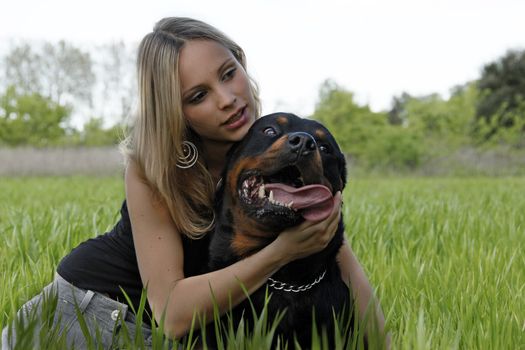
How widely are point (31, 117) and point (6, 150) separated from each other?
872 centimetres

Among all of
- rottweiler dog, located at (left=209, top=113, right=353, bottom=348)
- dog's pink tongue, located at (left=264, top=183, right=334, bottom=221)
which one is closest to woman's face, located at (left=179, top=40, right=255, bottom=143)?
rottweiler dog, located at (left=209, top=113, right=353, bottom=348)

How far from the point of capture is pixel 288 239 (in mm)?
1714

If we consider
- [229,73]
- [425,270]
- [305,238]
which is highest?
[229,73]

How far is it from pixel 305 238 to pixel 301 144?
30 cm

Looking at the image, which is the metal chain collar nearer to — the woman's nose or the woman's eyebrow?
the woman's nose

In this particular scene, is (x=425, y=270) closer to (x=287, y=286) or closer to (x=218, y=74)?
(x=287, y=286)

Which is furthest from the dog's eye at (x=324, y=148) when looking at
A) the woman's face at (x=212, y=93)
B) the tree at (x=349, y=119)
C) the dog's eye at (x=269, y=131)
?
the tree at (x=349, y=119)

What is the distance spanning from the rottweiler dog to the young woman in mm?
70

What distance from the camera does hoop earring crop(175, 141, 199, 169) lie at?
213cm

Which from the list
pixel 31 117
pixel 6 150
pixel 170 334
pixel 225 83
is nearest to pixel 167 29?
pixel 225 83

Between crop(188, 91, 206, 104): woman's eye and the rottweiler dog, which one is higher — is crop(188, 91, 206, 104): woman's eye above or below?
above

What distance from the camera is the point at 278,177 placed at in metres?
1.81

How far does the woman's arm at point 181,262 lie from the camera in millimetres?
1729

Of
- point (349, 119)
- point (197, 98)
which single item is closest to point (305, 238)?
point (197, 98)
